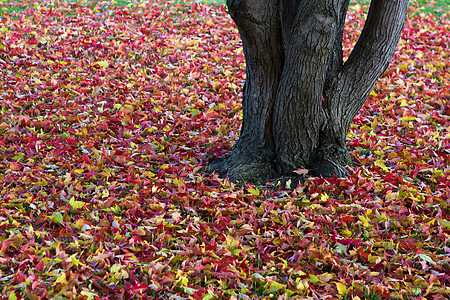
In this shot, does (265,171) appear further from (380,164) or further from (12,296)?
(12,296)

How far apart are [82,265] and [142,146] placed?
5.71 ft

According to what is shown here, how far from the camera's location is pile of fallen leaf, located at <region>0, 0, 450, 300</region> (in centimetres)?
288

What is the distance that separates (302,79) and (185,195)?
1336 millimetres

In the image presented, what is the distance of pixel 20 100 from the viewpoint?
521 cm

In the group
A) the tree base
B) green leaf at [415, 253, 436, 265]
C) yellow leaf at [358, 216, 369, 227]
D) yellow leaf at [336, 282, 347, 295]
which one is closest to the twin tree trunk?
the tree base

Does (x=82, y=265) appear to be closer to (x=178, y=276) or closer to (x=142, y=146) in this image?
(x=178, y=276)

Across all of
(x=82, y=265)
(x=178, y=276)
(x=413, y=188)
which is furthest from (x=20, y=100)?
(x=413, y=188)

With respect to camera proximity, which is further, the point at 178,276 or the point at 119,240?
the point at 119,240

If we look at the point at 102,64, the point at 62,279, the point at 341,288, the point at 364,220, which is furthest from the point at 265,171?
the point at 102,64

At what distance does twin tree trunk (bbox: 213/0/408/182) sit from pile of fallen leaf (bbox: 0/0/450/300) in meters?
0.28

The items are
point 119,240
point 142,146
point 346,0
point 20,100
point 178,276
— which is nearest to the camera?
point 178,276

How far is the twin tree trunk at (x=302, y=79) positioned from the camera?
3.57 metres

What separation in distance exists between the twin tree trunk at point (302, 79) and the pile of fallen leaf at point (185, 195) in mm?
278

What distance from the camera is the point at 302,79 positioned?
367 centimetres
